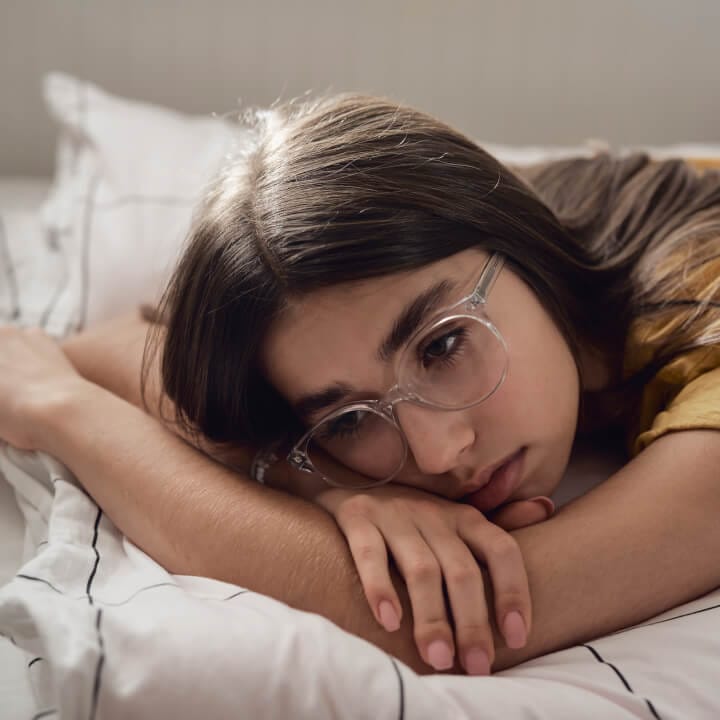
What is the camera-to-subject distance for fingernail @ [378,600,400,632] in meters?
0.63

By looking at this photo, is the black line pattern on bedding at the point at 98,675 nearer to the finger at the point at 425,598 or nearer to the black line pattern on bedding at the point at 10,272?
the finger at the point at 425,598

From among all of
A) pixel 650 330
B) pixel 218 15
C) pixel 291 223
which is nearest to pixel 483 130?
pixel 218 15

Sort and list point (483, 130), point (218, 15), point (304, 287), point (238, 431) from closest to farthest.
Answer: point (304, 287) → point (238, 431) → point (218, 15) → point (483, 130)

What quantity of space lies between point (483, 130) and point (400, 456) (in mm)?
1394

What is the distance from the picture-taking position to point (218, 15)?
71.5 inches

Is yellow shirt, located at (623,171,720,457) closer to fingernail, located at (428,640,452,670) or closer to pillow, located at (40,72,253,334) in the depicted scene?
fingernail, located at (428,640,452,670)

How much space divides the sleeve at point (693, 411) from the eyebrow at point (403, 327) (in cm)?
23

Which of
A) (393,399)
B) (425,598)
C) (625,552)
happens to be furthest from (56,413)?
(625,552)

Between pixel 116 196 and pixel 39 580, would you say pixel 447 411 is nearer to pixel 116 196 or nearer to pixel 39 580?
pixel 39 580

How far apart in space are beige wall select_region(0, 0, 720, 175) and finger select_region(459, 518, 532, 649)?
145cm

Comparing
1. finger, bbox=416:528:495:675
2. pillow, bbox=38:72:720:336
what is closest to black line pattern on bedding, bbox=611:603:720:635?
finger, bbox=416:528:495:675

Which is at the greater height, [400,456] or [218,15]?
[218,15]

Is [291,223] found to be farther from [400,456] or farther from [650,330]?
[650,330]

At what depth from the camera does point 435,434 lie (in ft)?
2.51
